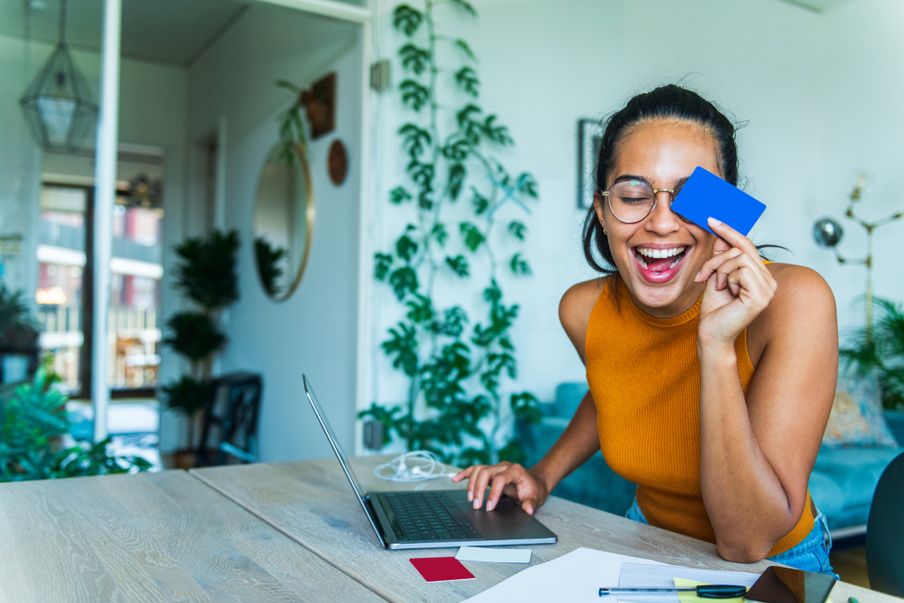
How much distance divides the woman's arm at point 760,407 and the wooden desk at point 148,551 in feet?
1.66

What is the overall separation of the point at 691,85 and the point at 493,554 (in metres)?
2.61

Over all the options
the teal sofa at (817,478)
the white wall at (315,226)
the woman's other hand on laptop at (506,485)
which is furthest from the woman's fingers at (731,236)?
the white wall at (315,226)

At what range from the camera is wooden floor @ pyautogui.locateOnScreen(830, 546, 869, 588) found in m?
3.06

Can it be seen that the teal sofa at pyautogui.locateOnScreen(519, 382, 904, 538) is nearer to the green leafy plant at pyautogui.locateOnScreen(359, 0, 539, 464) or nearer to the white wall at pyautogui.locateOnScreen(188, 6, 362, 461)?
the green leafy plant at pyautogui.locateOnScreen(359, 0, 539, 464)

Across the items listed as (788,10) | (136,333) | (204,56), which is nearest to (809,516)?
(788,10)

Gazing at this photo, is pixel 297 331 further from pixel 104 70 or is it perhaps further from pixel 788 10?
pixel 788 10

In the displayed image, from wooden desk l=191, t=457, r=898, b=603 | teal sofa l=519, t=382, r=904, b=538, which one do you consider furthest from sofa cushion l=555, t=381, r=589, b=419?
wooden desk l=191, t=457, r=898, b=603

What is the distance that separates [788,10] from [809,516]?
411 centimetres

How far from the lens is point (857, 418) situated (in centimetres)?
380

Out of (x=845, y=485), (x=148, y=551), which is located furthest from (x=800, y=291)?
(x=845, y=485)

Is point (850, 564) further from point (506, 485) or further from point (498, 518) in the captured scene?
point (498, 518)

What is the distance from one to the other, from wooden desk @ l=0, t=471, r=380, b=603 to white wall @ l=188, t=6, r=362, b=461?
237cm

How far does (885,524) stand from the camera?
1214 mm

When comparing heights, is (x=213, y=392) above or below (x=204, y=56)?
below
